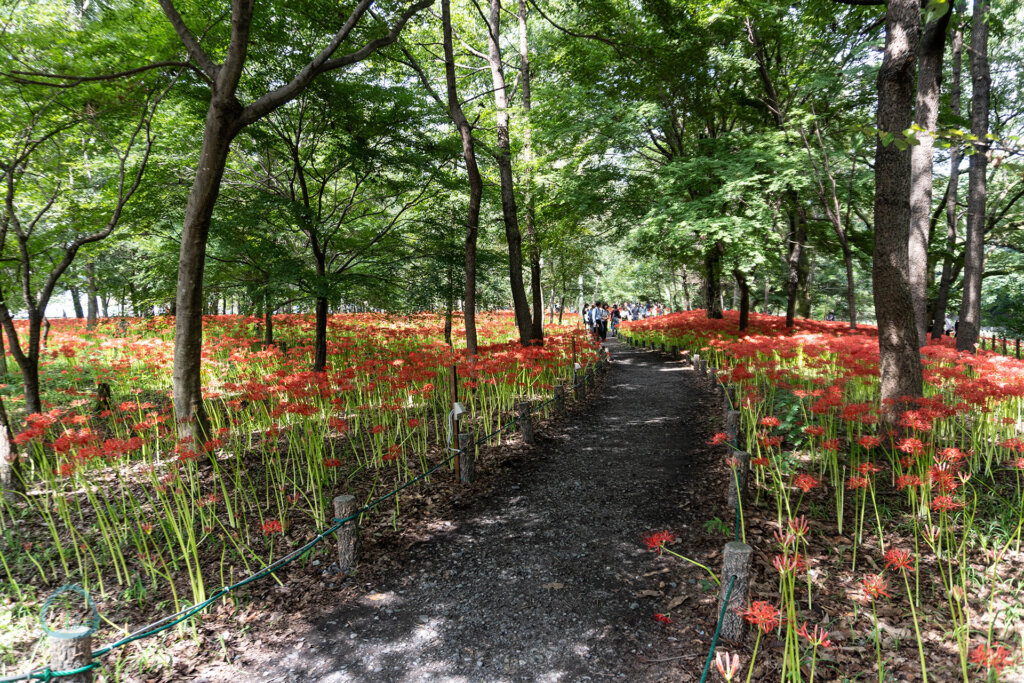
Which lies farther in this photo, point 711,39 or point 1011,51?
point 1011,51

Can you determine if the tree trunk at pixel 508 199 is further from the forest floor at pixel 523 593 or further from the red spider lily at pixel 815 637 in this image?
the red spider lily at pixel 815 637

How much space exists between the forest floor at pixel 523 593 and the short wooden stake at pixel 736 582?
198mm

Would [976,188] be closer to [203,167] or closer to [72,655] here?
[203,167]

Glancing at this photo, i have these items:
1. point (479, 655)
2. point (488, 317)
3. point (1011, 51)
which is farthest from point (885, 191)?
point (1011, 51)

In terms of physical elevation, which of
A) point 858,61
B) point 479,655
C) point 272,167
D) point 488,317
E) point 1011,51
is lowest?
point 479,655

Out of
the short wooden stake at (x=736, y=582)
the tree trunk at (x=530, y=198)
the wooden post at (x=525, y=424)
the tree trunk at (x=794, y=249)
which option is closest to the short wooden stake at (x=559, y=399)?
the wooden post at (x=525, y=424)

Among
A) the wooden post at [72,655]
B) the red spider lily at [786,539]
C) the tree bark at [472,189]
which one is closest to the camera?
the wooden post at [72,655]

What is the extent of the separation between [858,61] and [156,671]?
17.8 m

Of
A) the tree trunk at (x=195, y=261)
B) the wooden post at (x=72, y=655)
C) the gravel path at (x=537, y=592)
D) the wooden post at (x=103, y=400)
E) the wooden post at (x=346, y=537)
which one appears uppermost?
the tree trunk at (x=195, y=261)

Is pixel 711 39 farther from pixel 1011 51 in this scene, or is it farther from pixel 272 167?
pixel 1011 51

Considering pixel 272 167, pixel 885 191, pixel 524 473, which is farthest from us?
pixel 272 167

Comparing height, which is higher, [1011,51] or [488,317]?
[1011,51]

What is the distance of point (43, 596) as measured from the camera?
329cm

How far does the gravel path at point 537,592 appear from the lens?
2.74m
